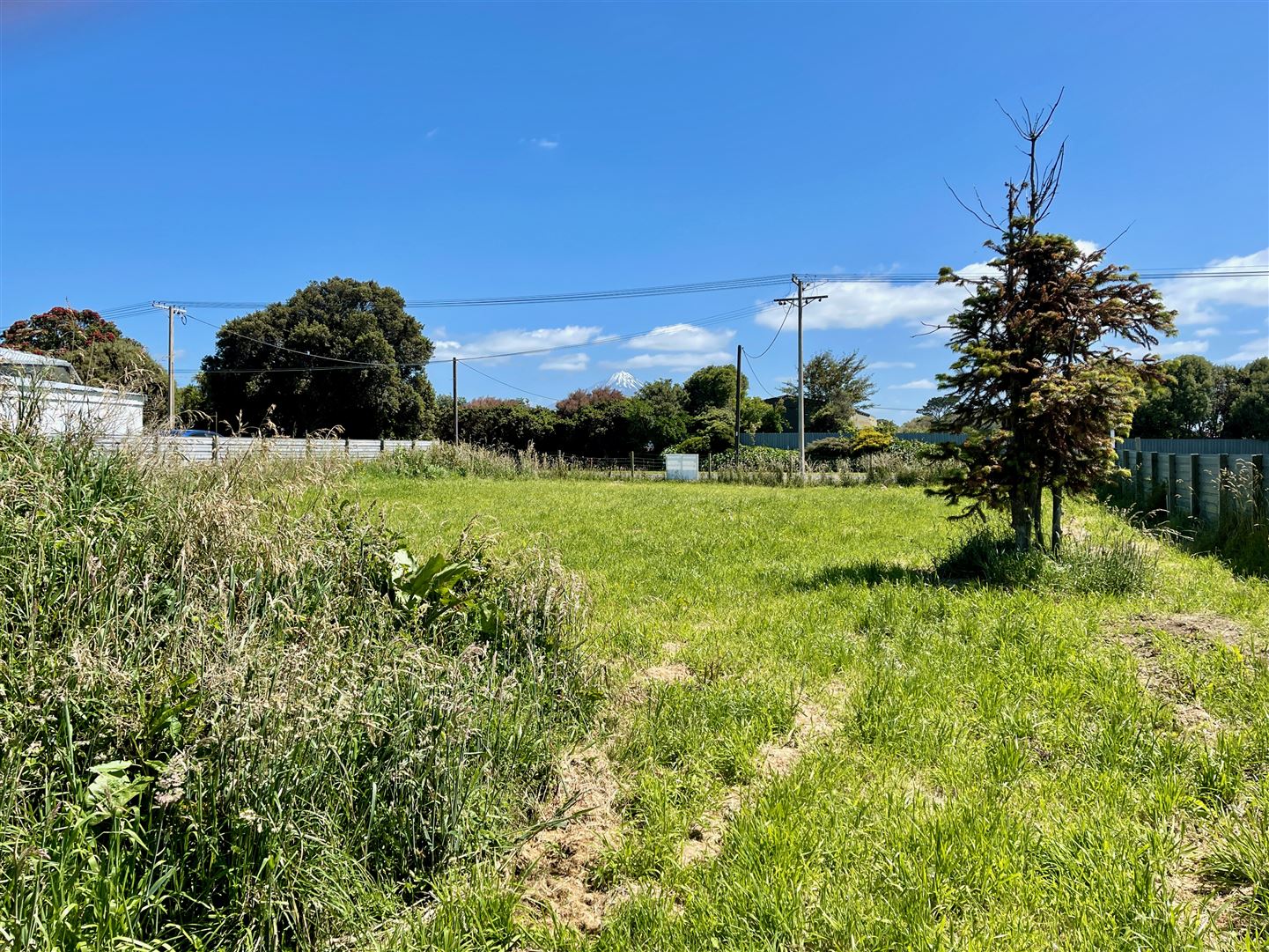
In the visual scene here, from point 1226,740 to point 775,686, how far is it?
Answer: 212 centimetres

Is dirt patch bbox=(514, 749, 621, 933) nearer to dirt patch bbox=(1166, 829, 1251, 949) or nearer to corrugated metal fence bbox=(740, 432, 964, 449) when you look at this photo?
dirt patch bbox=(1166, 829, 1251, 949)

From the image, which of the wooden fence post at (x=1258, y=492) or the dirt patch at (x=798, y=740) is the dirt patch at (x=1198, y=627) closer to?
the dirt patch at (x=798, y=740)

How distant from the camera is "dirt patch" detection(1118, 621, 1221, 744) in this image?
3398mm

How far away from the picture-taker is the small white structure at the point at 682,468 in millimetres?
28297

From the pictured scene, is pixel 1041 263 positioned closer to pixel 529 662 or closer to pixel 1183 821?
pixel 1183 821

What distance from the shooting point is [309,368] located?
118 feet

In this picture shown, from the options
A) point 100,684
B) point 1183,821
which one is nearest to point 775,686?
point 1183,821

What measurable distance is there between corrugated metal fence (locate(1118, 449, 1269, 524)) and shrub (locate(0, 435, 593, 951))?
8.68 metres

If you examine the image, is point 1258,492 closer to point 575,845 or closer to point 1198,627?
point 1198,627

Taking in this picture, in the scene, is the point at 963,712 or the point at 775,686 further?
the point at 775,686

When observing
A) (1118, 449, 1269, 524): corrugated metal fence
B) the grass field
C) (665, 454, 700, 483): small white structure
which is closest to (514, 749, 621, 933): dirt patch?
the grass field

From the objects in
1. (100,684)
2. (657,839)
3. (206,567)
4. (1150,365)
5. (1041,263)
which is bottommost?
(657,839)

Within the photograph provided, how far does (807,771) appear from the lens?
3.05m

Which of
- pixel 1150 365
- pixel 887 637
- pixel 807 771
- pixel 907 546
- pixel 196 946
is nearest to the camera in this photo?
pixel 196 946
